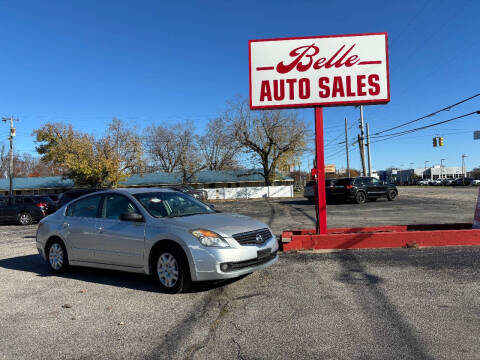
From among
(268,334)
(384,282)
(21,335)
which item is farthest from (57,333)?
(384,282)

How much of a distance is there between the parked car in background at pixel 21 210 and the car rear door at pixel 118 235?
45.5ft

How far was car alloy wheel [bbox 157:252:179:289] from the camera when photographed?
16.8ft

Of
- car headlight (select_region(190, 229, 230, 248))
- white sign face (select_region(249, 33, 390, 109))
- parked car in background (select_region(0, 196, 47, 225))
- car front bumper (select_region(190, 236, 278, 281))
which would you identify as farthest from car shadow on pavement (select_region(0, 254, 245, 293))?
parked car in background (select_region(0, 196, 47, 225))

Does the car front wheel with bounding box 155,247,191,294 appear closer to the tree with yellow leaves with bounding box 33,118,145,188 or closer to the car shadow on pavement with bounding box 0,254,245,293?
the car shadow on pavement with bounding box 0,254,245,293

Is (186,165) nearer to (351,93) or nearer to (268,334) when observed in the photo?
(351,93)

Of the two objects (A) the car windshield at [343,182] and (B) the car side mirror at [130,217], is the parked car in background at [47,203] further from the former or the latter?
(A) the car windshield at [343,182]

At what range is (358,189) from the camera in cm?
2256

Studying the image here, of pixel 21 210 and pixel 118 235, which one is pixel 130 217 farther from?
pixel 21 210

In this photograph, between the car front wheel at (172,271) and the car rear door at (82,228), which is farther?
the car rear door at (82,228)

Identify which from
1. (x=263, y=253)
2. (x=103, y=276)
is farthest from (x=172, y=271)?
(x=103, y=276)

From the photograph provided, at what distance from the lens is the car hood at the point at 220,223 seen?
5.11m

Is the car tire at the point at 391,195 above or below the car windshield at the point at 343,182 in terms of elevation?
below

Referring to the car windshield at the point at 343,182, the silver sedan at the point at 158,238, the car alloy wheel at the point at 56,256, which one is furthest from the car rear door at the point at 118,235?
the car windshield at the point at 343,182

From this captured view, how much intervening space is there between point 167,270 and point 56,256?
2740mm
